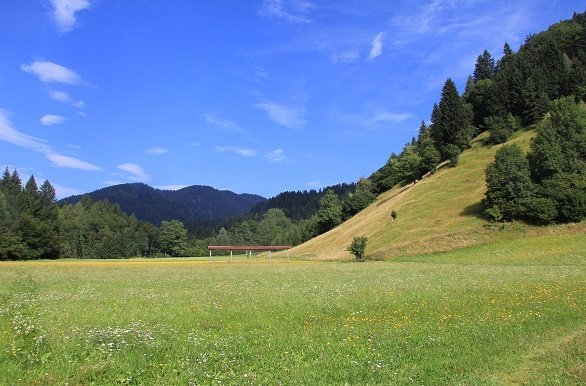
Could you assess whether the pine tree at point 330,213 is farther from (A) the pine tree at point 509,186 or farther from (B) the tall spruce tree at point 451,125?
(A) the pine tree at point 509,186

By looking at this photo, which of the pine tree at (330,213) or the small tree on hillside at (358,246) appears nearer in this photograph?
the small tree on hillside at (358,246)

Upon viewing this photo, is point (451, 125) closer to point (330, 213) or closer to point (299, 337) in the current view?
point (330, 213)

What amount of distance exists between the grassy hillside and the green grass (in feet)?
167

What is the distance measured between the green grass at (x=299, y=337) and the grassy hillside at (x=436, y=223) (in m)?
50.9

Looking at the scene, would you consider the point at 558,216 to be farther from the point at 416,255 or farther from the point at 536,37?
the point at 536,37

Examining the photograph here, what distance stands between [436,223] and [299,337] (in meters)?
78.4

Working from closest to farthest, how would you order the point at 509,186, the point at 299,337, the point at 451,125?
the point at 299,337, the point at 509,186, the point at 451,125

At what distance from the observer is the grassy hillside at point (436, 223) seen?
244ft

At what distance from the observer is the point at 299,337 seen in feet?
46.7

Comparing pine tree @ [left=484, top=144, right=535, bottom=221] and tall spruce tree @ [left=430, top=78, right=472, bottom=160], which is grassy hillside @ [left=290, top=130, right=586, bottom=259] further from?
tall spruce tree @ [left=430, top=78, right=472, bottom=160]

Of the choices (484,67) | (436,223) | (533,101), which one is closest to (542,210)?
(436,223)

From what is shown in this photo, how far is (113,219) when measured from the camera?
188625 millimetres

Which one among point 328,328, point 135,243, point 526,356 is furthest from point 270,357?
point 135,243

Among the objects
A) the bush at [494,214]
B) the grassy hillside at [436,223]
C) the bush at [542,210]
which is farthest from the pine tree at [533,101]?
the bush at [542,210]
